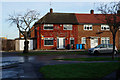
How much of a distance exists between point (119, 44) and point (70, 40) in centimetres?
1138

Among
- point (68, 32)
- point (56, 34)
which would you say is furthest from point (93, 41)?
point (56, 34)

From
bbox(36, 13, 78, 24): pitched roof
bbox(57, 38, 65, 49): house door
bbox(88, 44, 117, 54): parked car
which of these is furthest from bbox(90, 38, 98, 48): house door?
bbox(88, 44, 117, 54): parked car

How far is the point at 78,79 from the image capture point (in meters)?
8.34

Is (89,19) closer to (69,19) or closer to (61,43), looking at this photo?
(69,19)

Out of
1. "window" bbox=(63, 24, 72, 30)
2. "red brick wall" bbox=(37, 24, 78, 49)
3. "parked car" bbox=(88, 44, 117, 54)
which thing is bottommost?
"parked car" bbox=(88, 44, 117, 54)

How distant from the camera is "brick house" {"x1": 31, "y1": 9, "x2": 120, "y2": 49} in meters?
38.4

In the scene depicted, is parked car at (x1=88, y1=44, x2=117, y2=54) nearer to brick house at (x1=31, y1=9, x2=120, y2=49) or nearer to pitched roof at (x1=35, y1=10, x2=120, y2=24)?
brick house at (x1=31, y1=9, x2=120, y2=49)

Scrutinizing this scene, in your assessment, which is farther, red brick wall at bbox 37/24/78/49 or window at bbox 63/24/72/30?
window at bbox 63/24/72/30

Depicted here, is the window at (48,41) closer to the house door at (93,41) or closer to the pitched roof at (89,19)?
the pitched roof at (89,19)

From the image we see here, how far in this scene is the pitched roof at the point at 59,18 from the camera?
128 feet

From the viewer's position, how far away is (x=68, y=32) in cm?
3938

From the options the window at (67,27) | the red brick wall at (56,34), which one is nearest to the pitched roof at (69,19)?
the window at (67,27)

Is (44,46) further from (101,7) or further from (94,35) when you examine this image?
(101,7)

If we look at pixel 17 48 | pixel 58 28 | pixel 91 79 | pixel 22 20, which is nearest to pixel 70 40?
pixel 58 28
